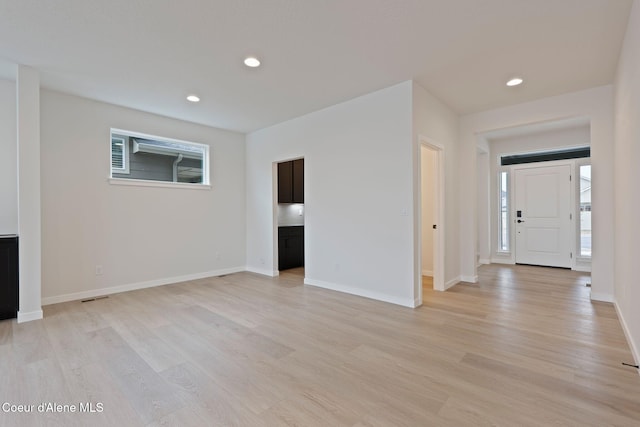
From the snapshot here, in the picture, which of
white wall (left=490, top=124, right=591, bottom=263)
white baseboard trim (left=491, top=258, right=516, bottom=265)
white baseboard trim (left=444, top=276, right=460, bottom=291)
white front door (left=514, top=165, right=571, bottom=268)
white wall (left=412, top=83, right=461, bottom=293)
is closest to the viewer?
white wall (left=412, top=83, right=461, bottom=293)

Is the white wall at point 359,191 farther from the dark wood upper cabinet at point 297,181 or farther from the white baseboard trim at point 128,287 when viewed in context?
the white baseboard trim at point 128,287

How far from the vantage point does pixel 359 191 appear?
405 centimetres

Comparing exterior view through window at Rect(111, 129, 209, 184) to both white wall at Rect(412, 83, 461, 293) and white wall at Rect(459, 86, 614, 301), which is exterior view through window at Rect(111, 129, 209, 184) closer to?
white wall at Rect(412, 83, 461, 293)

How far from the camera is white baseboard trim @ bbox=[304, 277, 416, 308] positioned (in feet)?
11.7

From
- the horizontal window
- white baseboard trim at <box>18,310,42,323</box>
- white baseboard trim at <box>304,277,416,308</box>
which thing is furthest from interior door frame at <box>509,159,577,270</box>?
white baseboard trim at <box>18,310,42,323</box>

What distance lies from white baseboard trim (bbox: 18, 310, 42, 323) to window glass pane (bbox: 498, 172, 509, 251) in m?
8.04

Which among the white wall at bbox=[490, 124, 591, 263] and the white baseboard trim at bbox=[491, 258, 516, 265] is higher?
the white wall at bbox=[490, 124, 591, 263]

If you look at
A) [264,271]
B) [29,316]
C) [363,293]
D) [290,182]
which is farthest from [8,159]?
[363,293]

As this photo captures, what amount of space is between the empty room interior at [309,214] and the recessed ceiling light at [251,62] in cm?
2

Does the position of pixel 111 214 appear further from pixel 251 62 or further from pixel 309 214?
pixel 251 62

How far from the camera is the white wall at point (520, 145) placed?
566 centimetres

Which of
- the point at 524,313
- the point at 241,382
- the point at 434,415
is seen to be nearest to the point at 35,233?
the point at 241,382

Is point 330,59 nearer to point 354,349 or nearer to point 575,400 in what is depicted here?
point 354,349

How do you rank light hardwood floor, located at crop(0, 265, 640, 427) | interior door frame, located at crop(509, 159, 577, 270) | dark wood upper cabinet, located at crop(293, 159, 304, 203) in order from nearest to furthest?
light hardwood floor, located at crop(0, 265, 640, 427) → interior door frame, located at crop(509, 159, 577, 270) → dark wood upper cabinet, located at crop(293, 159, 304, 203)
